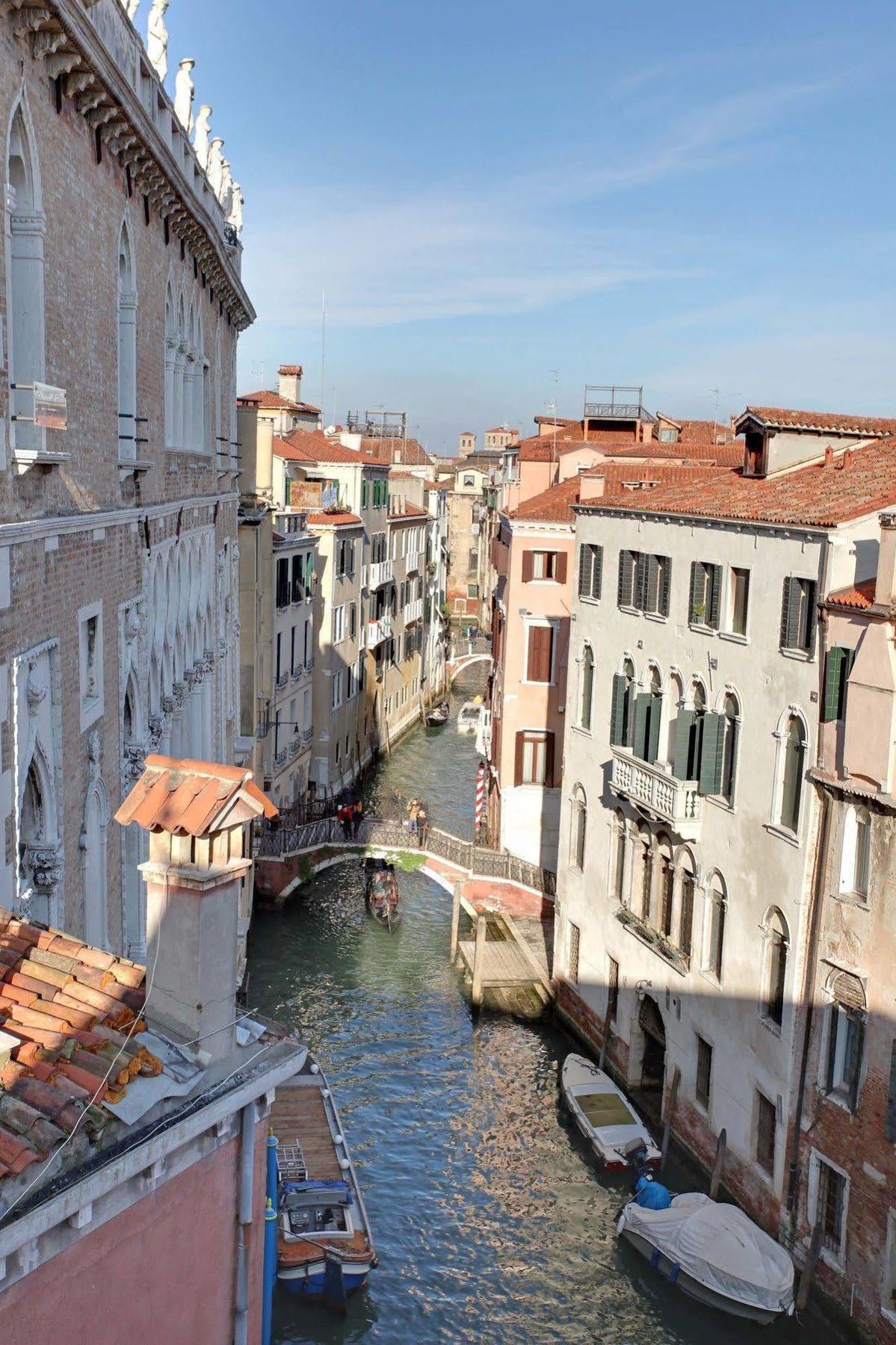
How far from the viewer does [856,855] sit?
15.7 meters

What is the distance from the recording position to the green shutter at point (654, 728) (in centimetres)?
2108

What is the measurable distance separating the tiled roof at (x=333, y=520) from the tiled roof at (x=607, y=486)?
8.85m

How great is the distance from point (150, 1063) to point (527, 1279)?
13490 mm

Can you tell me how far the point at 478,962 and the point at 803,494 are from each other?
41.2ft

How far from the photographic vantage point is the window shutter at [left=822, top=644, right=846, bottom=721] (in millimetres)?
15695

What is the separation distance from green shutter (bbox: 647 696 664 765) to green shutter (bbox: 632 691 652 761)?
0.27 ft

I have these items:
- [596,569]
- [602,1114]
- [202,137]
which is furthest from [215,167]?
[602,1114]

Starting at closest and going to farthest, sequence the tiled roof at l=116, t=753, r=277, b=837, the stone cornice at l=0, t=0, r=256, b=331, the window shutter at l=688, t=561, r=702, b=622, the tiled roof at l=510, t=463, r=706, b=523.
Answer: the tiled roof at l=116, t=753, r=277, b=837, the stone cornice at l=0, t=0, r=256, b=331, the window shutter at l=688, t=561, r=702, b=622, the tiled roof at l=510, t=463, r=706, b=523

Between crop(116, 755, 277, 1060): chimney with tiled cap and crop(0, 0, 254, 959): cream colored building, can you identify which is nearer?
crop(116, 755, 277, 1060): chimney with tiled cap

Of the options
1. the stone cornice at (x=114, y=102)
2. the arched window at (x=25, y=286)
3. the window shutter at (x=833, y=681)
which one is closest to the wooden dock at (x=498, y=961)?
the window shutter at (x=833, y=681)

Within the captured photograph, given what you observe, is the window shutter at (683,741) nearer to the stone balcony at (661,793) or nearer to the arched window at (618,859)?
the stone balcony at (661,793)

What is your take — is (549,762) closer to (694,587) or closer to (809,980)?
(694,587)

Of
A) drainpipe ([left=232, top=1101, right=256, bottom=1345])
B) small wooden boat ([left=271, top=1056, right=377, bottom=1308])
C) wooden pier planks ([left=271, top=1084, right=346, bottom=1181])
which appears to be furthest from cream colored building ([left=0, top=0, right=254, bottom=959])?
wooden pier planks ([left=271, top=1084, right=346, bottom=1181])

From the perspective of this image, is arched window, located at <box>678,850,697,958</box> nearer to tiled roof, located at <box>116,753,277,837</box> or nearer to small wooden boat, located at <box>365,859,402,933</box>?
small wooden boat, located at <box>365,859,402,933</box>
